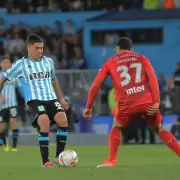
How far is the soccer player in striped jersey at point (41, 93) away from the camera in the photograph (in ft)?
41.9

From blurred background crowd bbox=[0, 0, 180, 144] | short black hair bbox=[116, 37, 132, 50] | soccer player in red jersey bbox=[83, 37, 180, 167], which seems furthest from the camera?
blurred background crowd bbox=[0, 0, 180, 144]

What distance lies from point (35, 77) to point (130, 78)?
4.60 ft

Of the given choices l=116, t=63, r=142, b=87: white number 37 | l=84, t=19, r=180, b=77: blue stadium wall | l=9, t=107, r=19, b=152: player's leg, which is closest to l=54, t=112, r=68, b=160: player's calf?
l=116, t=63, r=142, b=87: white number 37

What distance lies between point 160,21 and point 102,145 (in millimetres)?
7684

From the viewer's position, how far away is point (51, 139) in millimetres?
22875

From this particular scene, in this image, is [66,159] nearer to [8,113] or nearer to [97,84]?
[97,84]

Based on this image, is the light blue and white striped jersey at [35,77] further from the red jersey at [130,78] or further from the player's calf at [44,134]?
the red jersey at [130,78]

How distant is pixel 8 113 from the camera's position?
1942cm

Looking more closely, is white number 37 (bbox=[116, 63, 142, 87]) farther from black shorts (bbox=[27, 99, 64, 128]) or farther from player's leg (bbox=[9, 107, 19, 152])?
player's leg (bbox=[9, 107, 19, 152])

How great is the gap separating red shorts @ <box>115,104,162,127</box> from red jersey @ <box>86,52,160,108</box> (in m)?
0.07

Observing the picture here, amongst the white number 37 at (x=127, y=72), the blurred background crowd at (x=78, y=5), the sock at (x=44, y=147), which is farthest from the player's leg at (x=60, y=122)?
the blurred background crowd at (x=78, y=5)

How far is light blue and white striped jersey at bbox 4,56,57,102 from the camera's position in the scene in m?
13.0

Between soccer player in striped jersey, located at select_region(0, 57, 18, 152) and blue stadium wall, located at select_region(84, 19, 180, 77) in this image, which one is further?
blue stadium wall, located at select_region(84, 19, 180, 77)

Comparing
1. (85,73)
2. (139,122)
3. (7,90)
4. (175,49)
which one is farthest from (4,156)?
(175,49)
